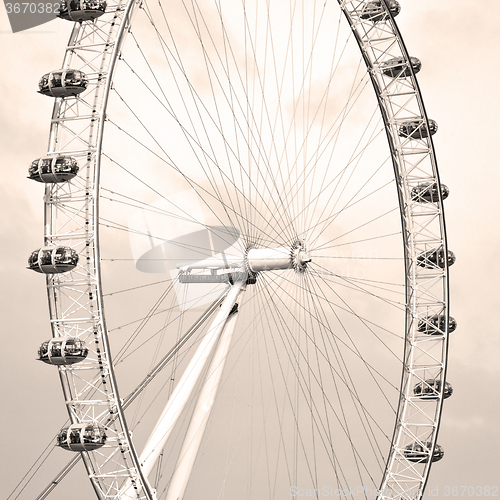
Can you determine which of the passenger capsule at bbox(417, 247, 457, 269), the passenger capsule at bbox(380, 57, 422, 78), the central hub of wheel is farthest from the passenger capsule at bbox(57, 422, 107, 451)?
the passenger capsule at bbox(380, 57, 422, 78)

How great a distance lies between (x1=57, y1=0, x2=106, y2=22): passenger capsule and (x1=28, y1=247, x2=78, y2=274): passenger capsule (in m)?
5.18

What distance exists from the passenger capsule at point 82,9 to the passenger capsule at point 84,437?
871 cm

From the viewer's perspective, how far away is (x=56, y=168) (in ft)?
63.5

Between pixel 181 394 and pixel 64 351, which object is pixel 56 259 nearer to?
pixel 64 351

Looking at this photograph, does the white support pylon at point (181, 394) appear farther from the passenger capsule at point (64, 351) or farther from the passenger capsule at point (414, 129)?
the passenger capsule at point (414, 129)

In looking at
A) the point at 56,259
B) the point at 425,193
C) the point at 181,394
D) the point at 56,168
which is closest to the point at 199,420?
the point at 181,394

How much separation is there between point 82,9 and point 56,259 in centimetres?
552

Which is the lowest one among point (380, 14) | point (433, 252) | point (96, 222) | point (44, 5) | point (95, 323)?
point (95, 323)

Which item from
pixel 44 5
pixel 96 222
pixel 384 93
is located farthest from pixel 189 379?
pixel 44 5

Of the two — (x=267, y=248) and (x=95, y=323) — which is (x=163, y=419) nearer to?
(x=95, y=323)

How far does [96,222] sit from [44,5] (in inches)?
557

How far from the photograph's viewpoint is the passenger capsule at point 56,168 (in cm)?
1933

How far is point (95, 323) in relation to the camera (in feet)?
60.8

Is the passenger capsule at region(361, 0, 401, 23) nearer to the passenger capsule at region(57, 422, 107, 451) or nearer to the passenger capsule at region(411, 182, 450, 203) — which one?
the passenger capsule at region(411, 182, 450, 203)
